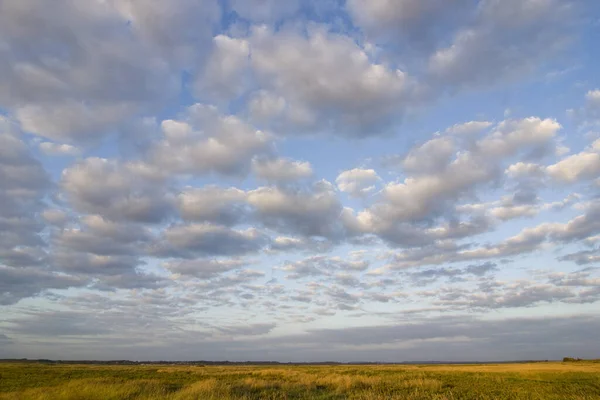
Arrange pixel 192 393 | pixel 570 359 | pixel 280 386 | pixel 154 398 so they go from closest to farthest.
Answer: pixel 154 398, pixel 192 393, pixel 280 386, pixel 570 359

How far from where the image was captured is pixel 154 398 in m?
22.5

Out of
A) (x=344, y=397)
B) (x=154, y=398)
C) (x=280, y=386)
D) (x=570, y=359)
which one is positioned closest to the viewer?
(x=154, y=398)

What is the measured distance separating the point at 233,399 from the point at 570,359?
5283 inches

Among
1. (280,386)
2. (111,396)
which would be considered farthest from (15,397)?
(280,386)

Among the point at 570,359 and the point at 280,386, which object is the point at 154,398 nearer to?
the point at 280,386

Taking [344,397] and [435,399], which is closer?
[435,399]

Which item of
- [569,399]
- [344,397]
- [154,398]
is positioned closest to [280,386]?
[344,397]

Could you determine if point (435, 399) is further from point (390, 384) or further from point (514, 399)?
point (390, 384)

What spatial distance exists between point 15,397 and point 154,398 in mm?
7962

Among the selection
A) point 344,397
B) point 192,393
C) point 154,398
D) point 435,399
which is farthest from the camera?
point 344,397

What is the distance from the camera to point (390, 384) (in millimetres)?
36625

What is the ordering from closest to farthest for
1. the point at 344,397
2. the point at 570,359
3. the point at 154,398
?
the point at 154,398 → the point at 344,397 → the point at 570,359

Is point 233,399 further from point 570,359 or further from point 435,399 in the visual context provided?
point 570,359

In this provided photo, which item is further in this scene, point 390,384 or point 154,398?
point 390,384
